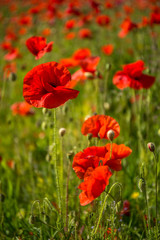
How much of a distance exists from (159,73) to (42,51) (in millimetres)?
1777

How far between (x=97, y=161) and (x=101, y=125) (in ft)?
0.84

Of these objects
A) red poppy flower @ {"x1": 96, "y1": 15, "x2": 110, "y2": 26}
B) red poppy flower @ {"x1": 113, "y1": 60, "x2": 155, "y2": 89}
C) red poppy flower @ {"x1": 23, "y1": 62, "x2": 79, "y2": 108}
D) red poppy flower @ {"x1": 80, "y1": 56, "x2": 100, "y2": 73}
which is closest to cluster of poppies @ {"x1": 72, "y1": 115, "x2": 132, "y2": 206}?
red poppy flower @ {"x1": 23, "y1": 62, "x2": 79, "y2": 108}

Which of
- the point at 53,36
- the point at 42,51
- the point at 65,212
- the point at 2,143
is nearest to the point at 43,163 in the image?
the point at 2,143

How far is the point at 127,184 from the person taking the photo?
1.84 metres

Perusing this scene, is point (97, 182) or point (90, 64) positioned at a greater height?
point (90, 64)

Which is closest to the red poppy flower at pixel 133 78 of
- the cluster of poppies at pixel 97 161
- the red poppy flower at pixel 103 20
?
the cluster of poppies at pixel 97 161

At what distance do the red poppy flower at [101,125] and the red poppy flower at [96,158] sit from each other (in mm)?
108

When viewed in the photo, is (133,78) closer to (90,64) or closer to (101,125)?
(90,64)

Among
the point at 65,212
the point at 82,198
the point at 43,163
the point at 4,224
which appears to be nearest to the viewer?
the point at 82,198

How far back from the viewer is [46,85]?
1120 mm

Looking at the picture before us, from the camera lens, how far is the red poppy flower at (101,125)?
1.20 meters

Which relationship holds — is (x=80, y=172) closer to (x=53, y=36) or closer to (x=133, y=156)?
(x=133, y=156)

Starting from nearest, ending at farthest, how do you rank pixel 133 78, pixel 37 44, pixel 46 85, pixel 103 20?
pixel 46 85 → pixel 37 44 → pixel 133 78 → pixel 103 20

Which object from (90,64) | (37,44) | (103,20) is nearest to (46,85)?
(37,44)
